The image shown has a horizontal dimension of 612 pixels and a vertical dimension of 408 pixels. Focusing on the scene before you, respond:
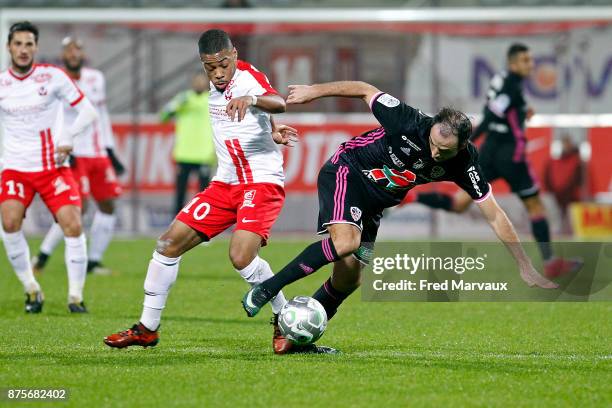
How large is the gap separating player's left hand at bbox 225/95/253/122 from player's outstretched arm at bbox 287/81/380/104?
288mm

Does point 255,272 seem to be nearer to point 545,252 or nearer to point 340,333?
point 340,333

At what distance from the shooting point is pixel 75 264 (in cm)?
1051

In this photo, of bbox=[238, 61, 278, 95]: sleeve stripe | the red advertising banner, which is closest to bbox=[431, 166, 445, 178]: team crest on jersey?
bbox=[238, 61, 278, 95]: sleeve stripe

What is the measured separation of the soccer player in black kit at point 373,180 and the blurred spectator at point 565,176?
1222 centimetres

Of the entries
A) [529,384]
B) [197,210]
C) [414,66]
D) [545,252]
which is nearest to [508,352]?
[529,384]

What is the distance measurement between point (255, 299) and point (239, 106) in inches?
50.0

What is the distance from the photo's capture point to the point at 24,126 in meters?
10.4

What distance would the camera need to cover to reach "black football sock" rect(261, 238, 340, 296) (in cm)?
766

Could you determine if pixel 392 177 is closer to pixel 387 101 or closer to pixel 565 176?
pixel 387 101

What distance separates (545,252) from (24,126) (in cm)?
690

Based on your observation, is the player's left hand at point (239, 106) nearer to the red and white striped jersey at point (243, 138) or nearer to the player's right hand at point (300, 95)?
the player's right hand at point (300, 95)

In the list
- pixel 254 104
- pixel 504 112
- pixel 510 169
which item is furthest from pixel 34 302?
pixel 504 112

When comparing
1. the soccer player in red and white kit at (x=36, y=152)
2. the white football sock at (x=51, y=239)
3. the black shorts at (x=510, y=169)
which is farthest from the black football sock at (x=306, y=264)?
the black shorts at (x=510, y=169)

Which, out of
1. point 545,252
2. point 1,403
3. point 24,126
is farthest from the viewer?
point 545,252
